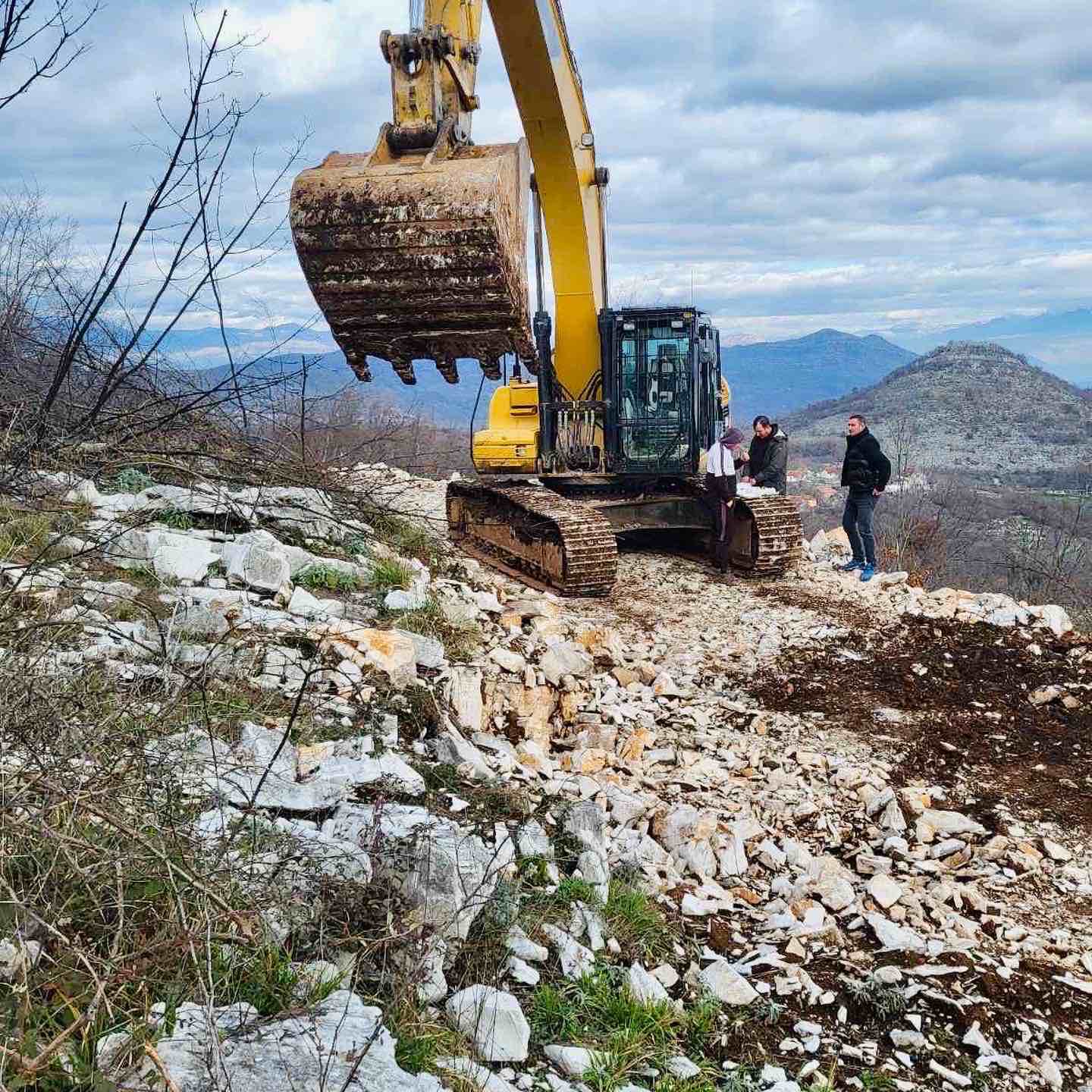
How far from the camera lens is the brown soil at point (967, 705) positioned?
561 centimetres

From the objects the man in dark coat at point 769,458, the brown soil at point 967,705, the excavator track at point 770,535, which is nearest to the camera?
the brown soil at point 967,705

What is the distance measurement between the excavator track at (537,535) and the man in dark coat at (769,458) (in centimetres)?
195

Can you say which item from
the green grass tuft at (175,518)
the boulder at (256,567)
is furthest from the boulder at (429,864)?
the green grass tuft at (175,518)

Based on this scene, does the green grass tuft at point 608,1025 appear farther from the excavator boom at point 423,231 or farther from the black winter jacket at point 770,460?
the black winter jacket at point 770,460

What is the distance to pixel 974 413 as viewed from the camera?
71812mm

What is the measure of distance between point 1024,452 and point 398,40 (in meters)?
67.5

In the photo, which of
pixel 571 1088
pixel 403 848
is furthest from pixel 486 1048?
pixel 403 848

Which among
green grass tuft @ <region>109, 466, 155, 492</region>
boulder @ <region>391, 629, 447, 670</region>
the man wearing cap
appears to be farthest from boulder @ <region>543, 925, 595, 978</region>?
the man wearing cap

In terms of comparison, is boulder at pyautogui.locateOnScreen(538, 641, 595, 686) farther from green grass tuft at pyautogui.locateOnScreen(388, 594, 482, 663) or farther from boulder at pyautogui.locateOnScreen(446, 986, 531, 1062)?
boulder at pyautogui.locateOnScreen(446, 986, 531, 1062)

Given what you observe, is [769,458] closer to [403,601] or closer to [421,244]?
→ [403,601]

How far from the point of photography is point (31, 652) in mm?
3195

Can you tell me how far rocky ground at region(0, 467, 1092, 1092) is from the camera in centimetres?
243

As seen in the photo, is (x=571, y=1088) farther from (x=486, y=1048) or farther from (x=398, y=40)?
(x=398, y=40)

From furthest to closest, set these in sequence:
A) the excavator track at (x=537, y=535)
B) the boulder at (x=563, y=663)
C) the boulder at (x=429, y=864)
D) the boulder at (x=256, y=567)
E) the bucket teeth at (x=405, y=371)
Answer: the excavator track at (x=537, y=535) → the boulder at (x=563, y=663) → the boulder at (x=256, y=567) → the bucket teeth at (x=405, y=371) → the boulder at (x=429, y=864)
